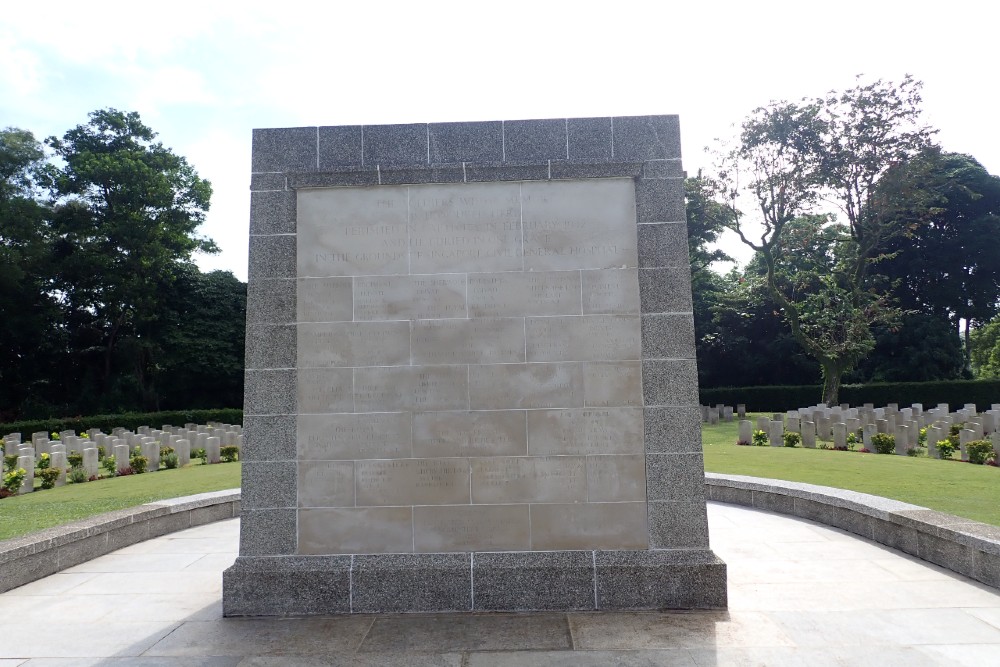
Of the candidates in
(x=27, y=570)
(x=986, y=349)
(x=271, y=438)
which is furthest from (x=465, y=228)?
(x=986, y=349)

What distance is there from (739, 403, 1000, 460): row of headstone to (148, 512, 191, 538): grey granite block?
1594 cm

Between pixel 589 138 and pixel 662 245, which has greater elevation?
pixel 589 138

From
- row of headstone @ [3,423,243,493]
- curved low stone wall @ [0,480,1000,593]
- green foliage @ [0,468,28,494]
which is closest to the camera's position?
curved low stone wall @ [0,480,1000,593]

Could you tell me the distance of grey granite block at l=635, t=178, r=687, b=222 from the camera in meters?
6.25

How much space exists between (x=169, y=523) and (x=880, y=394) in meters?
33.5

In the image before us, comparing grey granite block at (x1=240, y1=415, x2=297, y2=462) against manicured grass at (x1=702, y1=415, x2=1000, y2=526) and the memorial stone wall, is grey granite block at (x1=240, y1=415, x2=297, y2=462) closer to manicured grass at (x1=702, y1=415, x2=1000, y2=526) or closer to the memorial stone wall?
the memorial stone wall

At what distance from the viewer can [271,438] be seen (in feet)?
20.2

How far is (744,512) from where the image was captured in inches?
398

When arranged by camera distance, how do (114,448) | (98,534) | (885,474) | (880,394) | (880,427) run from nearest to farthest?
(98,534)
(885,474)
(114,448)
(880,427)
(880,394)

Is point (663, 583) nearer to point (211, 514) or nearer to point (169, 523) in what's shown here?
point (169, 523)

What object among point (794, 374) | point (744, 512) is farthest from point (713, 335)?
point (744, 512)

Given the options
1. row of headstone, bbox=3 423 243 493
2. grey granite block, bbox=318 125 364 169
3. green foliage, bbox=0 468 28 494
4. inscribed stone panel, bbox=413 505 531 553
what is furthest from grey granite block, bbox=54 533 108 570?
green foliage, bbox=0 468 28 494

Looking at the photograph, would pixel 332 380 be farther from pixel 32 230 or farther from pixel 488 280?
pixel 32 230

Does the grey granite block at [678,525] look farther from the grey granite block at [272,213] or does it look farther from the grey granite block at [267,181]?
the grey granite block at [267,181]
